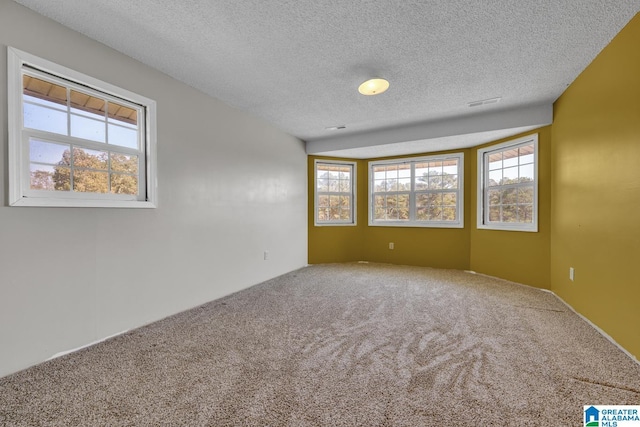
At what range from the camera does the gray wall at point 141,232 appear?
1794 mm

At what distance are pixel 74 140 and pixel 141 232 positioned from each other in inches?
34.8

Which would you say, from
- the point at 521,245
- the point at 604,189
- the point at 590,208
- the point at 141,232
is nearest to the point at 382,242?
the point at 521,245

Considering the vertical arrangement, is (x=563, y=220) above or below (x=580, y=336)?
above

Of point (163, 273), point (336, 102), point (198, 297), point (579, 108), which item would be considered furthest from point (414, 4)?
point (198, 297)

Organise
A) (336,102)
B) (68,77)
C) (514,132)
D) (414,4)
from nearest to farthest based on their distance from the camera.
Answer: (414,4) < (68,77) < (336,102) < (514,132)

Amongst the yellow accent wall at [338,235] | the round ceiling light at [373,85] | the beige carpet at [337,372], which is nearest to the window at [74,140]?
the beige carpet at [337,372]

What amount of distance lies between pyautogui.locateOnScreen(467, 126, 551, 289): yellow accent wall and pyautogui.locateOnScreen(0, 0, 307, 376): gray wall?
3.37 meters

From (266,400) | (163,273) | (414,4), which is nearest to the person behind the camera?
(266,400)

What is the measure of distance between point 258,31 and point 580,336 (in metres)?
3.57

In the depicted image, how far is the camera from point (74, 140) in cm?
208

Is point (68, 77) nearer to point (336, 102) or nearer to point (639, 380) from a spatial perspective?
point (336, 102)

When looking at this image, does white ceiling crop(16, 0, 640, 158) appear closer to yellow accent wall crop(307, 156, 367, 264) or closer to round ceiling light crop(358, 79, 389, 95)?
round ceiling light crop(358, 79, 389, 95)

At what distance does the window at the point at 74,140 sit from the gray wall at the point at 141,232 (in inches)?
2.8

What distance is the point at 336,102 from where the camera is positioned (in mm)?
3365
